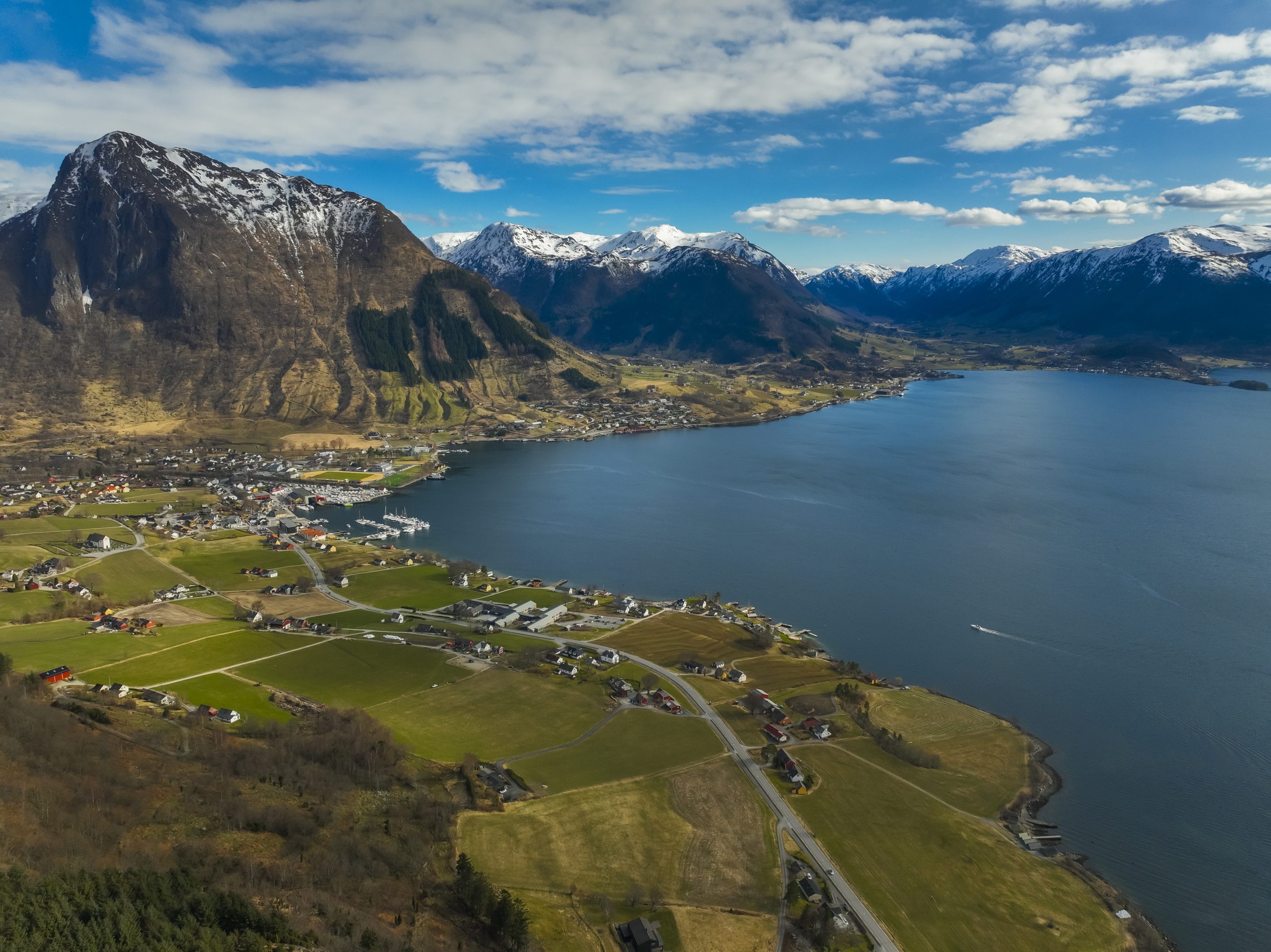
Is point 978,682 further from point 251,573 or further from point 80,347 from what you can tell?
point 80,347

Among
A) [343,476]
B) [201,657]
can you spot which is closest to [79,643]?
[201,657]

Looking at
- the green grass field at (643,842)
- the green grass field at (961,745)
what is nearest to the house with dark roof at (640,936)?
the green grass field at (643,842)

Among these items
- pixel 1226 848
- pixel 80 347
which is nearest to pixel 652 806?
pixel 1226 848

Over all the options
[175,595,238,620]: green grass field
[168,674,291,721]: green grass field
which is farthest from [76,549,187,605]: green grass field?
[168,674,291,721]: green grass field

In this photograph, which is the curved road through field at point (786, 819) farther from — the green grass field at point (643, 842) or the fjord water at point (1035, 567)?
the fjord water at point (1035, 567)

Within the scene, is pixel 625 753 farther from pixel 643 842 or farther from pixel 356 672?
pixel 356 672

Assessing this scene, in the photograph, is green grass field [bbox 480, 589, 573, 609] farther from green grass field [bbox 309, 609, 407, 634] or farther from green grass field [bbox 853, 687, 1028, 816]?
green grass field [bbox 853, 687, 1028, 816]
